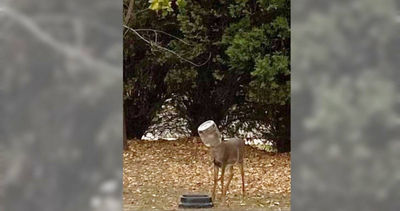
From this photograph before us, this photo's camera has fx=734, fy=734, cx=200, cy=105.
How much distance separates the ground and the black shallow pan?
15cm

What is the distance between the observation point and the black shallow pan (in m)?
7.87

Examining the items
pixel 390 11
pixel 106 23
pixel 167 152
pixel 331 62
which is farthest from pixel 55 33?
pixel 167 152

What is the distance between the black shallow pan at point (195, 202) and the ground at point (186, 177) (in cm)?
15

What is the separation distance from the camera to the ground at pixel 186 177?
8.52 meters

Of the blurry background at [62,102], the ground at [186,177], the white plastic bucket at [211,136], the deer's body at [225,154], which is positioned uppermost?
the blurry background at [62,102]

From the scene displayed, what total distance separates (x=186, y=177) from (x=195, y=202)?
2.32m

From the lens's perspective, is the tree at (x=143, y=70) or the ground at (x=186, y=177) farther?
the tree at (x=143, y=70)

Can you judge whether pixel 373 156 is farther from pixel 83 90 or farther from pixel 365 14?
pixel 83 90

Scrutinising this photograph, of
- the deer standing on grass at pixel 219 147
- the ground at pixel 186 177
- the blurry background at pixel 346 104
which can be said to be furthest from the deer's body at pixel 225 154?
the blurry background at pixel 346 104

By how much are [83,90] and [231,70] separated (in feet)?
28.8

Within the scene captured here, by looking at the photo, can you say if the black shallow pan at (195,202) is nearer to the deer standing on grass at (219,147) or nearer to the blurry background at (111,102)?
the deer standing on grass at (219,147)

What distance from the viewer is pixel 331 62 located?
284cm

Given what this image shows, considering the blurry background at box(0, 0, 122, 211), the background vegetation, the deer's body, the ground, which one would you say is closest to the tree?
the background vegetation

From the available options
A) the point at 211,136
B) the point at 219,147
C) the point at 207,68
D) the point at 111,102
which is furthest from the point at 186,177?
the point at 111,102
